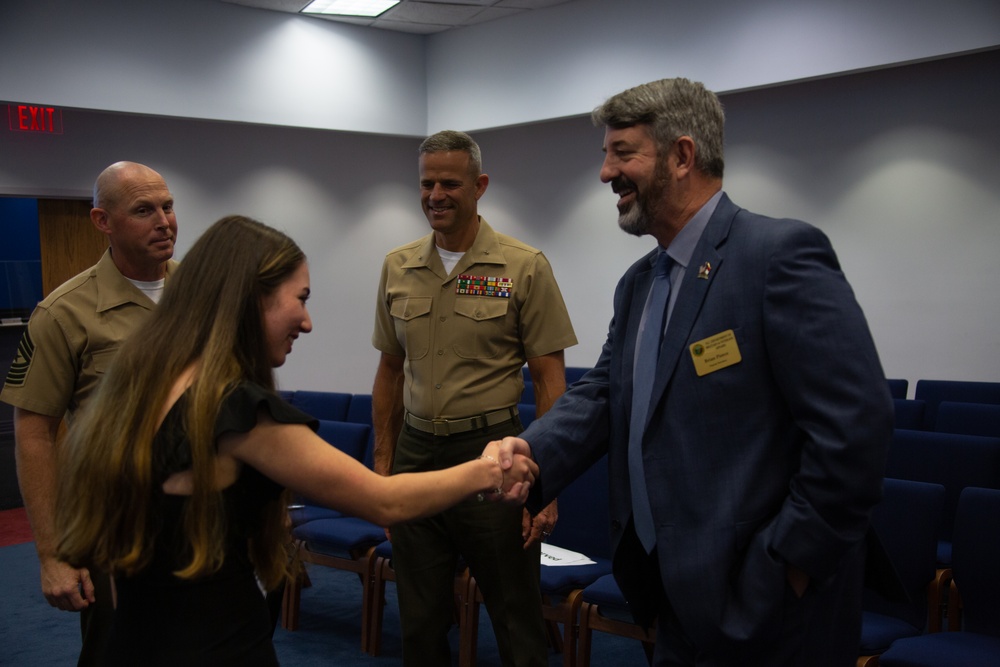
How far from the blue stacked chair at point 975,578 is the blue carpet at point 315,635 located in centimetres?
149

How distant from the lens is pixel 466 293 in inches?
127

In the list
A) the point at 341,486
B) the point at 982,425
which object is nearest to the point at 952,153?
the point at 982,425

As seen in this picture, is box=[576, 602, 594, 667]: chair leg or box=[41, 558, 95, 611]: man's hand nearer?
box=[41, 558, 95, 611]: man's hand

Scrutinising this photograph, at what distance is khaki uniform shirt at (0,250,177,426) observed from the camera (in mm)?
2623

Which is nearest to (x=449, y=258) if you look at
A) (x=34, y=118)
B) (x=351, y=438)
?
(x=351, y=438)

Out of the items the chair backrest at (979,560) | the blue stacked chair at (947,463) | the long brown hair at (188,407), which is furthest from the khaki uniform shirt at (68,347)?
the blue stacked chair at (947,463)

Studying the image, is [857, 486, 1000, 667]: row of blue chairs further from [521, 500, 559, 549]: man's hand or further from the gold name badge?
the gold name badge

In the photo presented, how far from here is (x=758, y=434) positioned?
1.90 m

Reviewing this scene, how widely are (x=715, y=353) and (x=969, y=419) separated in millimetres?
Answer: 3654

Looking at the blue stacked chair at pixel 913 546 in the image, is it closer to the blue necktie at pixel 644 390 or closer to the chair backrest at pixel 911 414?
the blue necktie at pixel 644 390

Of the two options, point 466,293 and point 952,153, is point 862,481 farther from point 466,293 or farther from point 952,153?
point 952,153

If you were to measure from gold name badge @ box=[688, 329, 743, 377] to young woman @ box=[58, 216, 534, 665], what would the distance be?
685mm

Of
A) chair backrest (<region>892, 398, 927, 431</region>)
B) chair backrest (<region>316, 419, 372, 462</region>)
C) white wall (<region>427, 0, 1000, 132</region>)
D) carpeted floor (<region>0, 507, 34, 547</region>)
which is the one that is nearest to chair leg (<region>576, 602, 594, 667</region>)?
chair backrest (<region>316, 419, 372, 462</region>)

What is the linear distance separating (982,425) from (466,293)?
125 inches
